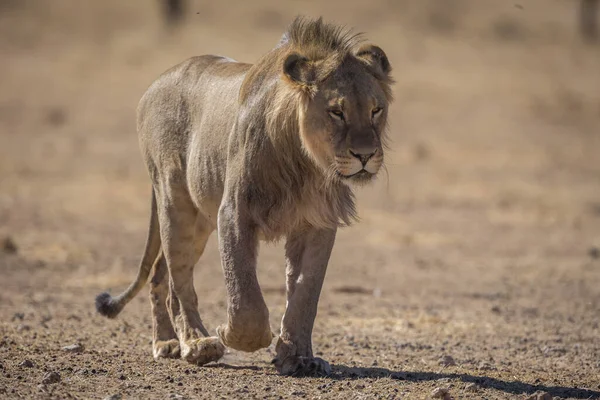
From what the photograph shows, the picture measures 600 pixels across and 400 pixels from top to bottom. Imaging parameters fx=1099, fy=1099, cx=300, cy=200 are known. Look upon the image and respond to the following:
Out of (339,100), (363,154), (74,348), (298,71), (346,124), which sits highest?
(298,71)

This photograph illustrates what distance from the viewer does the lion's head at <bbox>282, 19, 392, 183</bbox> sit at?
203 inches

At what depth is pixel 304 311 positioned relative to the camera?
5.59 m

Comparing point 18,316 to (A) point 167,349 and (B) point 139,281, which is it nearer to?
(B) point 139,281

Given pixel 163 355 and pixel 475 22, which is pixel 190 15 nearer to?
pixel 475 22

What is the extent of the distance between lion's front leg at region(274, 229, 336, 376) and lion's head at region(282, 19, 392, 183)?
0.52 m

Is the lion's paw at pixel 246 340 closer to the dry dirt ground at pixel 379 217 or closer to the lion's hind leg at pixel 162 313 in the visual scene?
the dry dirt ground at pixel 379 217

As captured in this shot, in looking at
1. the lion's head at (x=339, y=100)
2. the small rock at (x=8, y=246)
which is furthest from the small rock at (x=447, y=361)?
the small rock at (x=8, y=246)

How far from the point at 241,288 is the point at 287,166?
0.65 meters

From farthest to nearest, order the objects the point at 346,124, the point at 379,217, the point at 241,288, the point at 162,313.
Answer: the point at 379,217
the point at 162,313
the point at 241,288
the point at 346,124

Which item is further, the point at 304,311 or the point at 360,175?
the point at 304,311

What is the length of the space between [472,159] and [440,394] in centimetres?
1341

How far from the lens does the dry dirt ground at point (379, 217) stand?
19.4 feet

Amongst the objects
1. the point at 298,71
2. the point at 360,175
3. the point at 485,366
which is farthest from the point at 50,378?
the point at 485,366

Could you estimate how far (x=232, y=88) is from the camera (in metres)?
6.03
